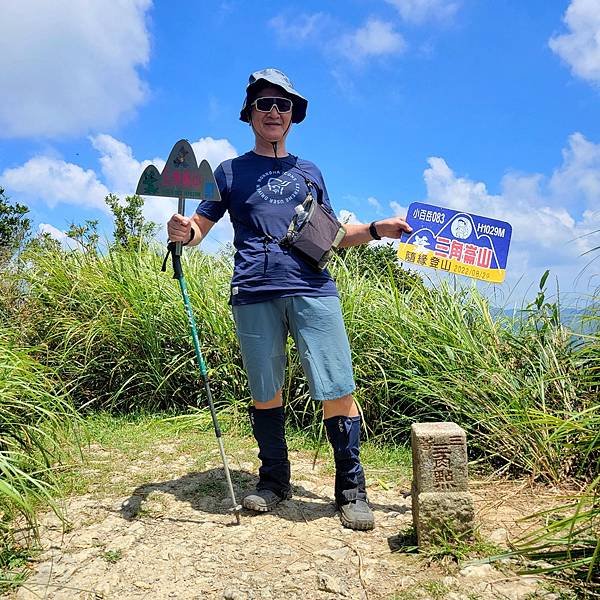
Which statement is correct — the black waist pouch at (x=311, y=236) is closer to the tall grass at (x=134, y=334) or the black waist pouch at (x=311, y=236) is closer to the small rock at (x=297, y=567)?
the small rock at (x=297, y=567)

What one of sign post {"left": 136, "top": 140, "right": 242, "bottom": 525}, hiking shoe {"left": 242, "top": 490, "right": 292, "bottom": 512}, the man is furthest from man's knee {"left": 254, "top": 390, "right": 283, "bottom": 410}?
hiking shoe {"left": 242, "top": 490, "right": 292, "bottom": 512}

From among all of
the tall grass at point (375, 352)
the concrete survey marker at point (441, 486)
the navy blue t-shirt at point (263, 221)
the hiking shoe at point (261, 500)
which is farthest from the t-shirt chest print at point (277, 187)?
the tall grass at point (375, 352)

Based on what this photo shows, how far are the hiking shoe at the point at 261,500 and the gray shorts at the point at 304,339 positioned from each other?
574 mm

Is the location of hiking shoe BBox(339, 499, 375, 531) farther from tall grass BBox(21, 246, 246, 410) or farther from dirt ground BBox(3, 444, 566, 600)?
tall grass BBox(21, 246, 246, 410)

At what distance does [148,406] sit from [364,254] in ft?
7.40

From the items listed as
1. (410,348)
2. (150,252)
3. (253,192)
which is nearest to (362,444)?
(410,348)

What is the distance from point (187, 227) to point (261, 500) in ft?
4.50

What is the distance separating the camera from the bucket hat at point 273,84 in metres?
2.83

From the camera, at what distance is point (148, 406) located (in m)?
4.88

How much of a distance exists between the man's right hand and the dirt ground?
4.50 ft

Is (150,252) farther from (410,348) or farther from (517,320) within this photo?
(517,320)

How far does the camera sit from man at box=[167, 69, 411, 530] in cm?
276

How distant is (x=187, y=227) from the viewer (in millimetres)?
2816

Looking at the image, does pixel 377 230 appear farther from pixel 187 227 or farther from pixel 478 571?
pixel 478 571
